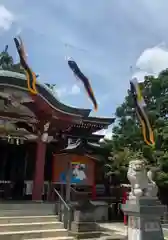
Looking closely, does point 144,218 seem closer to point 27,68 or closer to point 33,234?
point 33,234

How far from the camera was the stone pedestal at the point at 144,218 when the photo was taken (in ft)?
24.5

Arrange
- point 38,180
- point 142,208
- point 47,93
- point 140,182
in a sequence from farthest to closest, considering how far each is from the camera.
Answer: point 47,93, point 38,180, point 140,182, point 142,208

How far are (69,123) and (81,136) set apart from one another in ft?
11.3

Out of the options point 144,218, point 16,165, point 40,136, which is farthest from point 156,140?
point 144,218

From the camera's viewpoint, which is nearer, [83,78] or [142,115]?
[142,115]

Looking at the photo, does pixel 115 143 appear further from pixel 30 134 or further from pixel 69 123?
pixel 30 134

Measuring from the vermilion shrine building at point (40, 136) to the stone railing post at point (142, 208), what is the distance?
628 cm

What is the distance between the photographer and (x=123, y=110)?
31812 millimetres

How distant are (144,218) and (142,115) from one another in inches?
209

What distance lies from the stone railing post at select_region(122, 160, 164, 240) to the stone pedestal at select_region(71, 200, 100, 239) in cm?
272

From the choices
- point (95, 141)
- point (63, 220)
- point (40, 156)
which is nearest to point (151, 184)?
point (63, 220)

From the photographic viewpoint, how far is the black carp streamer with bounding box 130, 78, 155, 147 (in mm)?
11805

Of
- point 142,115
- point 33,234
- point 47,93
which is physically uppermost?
point 47,93

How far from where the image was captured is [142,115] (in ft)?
39.5
